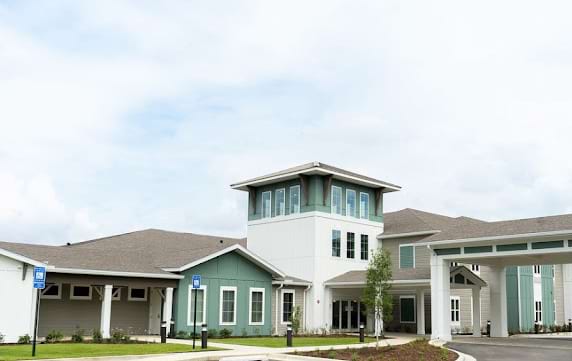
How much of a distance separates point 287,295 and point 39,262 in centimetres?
A: 1544

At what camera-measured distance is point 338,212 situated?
41.3 meters

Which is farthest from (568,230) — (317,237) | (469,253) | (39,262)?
(39,262)

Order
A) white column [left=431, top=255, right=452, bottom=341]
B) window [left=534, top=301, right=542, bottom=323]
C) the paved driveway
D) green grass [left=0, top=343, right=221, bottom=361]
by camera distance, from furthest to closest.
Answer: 1. window [left=534, top=301, right=542, bottom=323]
2. white column [left=431, top=255, right=452, bottom=341]
3. the paved driveway
4. green grass [left=0, top=343, right=221, bottom=361]

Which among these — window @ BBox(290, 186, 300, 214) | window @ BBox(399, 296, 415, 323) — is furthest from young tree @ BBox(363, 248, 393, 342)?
window @ BBox(399, 296, 415, 323)

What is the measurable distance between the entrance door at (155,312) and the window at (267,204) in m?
11.3

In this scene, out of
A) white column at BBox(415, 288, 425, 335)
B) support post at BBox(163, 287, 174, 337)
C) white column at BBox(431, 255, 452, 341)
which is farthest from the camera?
white column at BBox(415, 288, 425, 335)

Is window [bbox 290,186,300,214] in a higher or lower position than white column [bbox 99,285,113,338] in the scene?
higher

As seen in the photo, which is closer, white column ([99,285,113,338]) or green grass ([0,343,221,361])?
green grass ([0,343,221,361])

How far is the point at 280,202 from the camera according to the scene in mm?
42188

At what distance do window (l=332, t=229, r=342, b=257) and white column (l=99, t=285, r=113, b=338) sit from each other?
50.5 feet

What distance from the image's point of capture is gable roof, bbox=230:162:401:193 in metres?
39.6

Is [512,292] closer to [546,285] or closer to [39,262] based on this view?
[546,285]

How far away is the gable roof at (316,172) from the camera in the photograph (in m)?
39.6

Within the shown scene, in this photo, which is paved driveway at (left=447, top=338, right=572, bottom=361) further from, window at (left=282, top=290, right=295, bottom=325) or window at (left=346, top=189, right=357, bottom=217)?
window at (left=346, top=189, right=357, bottom=217)
